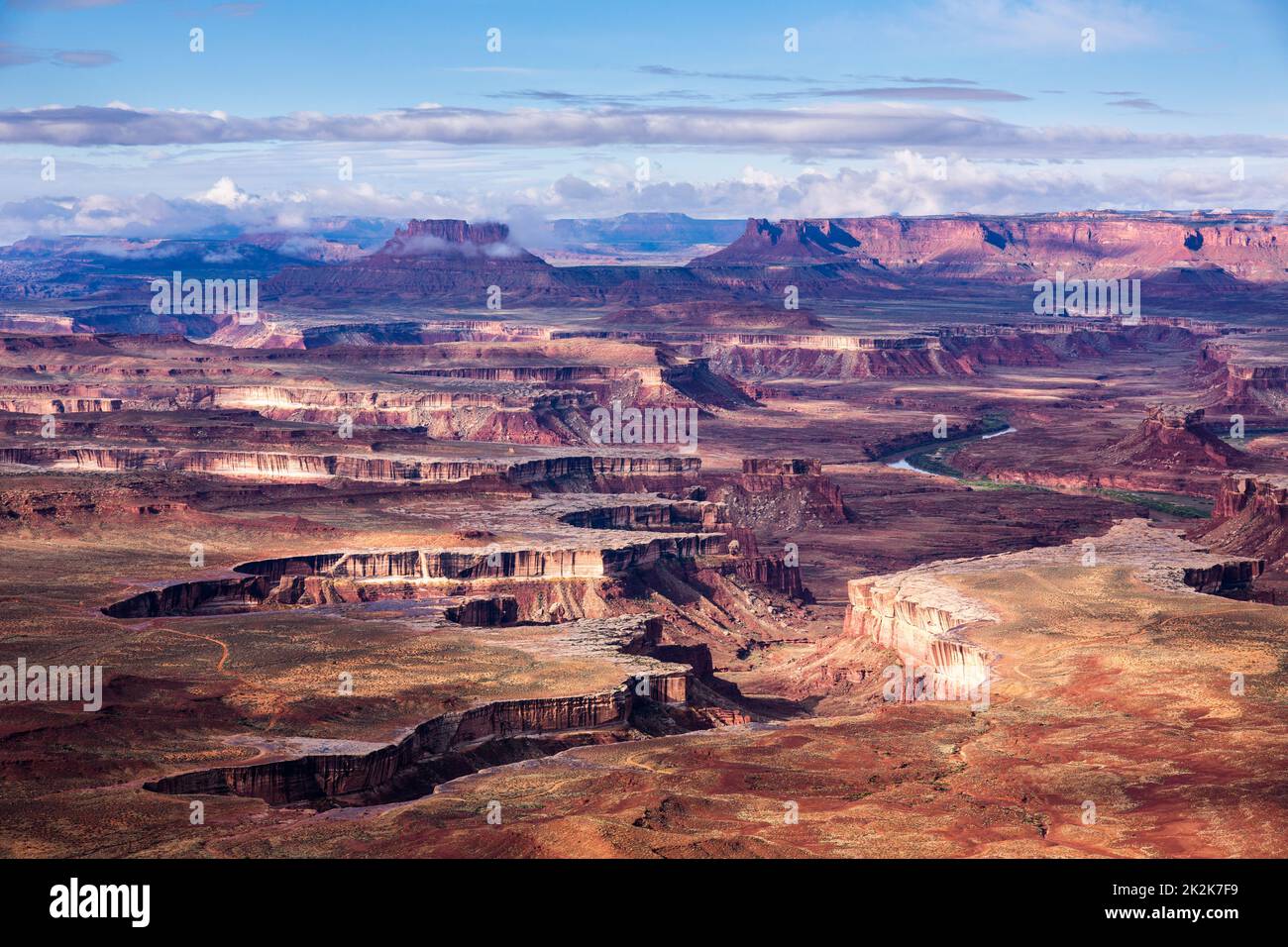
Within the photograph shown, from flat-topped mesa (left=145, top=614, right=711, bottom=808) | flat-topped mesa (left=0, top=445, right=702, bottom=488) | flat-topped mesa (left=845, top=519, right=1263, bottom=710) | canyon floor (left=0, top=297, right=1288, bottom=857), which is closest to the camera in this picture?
canyon floor (left=0, top=297, right=1288, bottom=857)

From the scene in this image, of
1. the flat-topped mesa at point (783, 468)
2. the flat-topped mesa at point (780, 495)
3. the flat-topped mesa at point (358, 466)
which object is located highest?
the flat-topped mesa at point (358, 466)

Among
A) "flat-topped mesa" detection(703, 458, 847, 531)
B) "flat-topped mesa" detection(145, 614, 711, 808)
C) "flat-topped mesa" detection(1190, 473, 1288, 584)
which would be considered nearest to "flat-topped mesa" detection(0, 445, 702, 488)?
"flat-topped mesa" detection(703, 458, 847, 531)

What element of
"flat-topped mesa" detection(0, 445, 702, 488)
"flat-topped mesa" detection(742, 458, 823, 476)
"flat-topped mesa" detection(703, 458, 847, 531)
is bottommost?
"flat-topped mesa" detection(703, 458, 847, 531)

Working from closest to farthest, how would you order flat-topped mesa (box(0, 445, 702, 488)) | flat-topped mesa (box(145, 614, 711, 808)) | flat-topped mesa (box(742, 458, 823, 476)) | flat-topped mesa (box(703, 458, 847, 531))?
flat-topped mesa (box(145, 614, 711, 808)), flat-topped mesa (box(0, 445, 702, 488)), flat-topped mesa (box(703, 458, 847, 531)), flat-topped mesa (box(742, 458, 823, 476))

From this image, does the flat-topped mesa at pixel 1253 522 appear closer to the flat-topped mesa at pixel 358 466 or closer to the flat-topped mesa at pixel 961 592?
the flat-topped mesa at pixel 961 592

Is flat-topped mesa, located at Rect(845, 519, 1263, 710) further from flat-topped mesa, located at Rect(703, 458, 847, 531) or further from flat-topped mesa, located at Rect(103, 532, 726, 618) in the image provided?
flat-topped mesa, located at Rect(703, 458, 847, 531)

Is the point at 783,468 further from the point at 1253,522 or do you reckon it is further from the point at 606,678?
the point at 606,678

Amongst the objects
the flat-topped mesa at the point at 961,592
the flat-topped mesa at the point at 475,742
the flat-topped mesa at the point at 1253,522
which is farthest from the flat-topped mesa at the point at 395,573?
the flat-topped mesa at the point at 1253,522

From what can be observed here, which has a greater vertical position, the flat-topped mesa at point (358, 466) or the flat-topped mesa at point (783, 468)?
the flat-topped mesa at point (358, 466)
